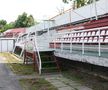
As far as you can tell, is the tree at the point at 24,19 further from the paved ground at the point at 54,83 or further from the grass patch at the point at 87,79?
the paved ground at the point at 54,83

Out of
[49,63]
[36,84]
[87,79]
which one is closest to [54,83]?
[36,84]

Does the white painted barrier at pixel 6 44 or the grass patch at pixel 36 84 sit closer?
the grass patch at pixel 36 84

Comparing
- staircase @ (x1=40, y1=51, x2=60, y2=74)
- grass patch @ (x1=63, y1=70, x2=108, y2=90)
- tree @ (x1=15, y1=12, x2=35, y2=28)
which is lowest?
grass patch @ (x1=63, y1=70, x2=108, y2=90)

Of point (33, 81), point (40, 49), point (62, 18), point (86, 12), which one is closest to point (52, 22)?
point (62, 18)

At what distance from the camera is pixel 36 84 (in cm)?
1764

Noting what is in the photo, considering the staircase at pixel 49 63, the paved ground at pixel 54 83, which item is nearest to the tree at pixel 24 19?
the staircase at pixel 49 63

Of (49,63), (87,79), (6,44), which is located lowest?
(87,79)

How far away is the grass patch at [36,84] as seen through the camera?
53.6 ft

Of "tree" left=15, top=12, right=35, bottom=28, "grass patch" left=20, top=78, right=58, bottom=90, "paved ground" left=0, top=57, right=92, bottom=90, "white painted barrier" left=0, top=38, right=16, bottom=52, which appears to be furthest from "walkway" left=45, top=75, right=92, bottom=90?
"tree" left=15, top=12, right=35, bottom=28

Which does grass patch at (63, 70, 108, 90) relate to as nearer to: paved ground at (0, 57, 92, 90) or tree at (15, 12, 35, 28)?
paved ground at (0, 57, 92, 90)

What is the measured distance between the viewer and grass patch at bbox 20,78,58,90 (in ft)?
53.6

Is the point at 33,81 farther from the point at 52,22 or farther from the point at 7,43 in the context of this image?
the point at 7,43

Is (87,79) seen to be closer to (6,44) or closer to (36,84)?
(36,84)

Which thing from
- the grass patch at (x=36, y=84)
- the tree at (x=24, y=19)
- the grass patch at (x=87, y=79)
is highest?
the tree at (x=24, y=19)
